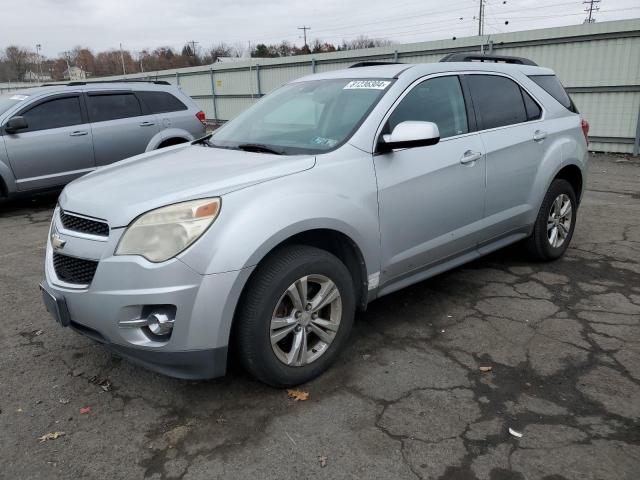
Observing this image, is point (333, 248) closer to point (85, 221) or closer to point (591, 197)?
point (85, 221)

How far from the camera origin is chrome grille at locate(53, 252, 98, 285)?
2.71m

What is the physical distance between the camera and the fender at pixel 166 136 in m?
8.27

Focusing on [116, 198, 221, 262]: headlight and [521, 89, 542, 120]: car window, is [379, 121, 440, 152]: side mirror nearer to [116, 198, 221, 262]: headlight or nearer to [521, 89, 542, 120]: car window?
[116, 198, 221, 262]: headlight

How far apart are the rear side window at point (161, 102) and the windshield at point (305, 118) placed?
16.1 ft

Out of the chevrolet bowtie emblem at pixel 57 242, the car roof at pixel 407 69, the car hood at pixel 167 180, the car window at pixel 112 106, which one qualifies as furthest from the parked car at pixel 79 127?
the chevrolet bowtie emblem at pixel 57 242

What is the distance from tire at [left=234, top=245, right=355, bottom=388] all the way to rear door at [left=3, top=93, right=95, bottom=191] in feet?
20.1

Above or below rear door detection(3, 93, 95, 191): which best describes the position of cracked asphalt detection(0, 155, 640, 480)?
below

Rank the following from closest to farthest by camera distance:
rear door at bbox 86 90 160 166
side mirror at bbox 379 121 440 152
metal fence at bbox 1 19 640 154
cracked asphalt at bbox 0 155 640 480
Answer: cracked asphalt at bbox 0 155 640 480 → side mirror at bbox 379 121 440 152 → rear door at bbox 86 90 160 166 → metal fence at bbox 1 19 640 154

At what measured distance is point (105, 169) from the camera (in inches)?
141

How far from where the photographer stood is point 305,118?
3697 mm

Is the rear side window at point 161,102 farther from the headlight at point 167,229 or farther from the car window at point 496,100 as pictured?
the headlight at point 167,229

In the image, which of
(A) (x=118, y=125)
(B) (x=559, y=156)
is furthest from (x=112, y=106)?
(B) (x=559, y=156)

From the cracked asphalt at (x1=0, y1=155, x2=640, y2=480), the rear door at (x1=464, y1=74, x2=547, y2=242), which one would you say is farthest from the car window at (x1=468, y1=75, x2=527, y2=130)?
the cracked asphalt at (x1=0, y1=155, x2=640, y2=480)

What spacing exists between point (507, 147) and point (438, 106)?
75 centimetres
